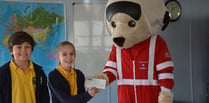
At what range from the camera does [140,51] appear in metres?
1.78

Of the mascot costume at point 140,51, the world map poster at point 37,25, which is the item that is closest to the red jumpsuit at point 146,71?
the mascot costume at point 140,51

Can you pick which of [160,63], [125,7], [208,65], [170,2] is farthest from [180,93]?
[125,7]

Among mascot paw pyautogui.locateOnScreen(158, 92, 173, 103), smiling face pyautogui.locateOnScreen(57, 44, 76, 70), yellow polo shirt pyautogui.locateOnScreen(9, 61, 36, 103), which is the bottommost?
mascot paw pyautogui.locateOnScreen(158, 92, 173, 103)

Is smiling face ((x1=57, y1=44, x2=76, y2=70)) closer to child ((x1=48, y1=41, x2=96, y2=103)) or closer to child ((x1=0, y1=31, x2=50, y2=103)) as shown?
child ((x1=48, y1=41, x2=96, y2=103))

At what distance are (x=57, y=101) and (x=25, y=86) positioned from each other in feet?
0.83

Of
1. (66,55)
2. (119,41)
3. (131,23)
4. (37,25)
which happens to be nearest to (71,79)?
(66,55)

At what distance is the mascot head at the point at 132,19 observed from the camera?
66.5 inches

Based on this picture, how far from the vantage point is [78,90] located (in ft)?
6.03

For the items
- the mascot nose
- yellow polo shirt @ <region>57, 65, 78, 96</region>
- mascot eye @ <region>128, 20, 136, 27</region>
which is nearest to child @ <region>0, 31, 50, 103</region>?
yellow polo shirt @ <region>57, 65, 78, 96</region>

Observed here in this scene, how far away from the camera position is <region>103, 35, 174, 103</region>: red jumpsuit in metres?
1.74

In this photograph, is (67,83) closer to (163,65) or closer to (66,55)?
(66,55)

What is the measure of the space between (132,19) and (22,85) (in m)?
0.85

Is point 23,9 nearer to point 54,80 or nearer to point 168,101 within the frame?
point 54,80

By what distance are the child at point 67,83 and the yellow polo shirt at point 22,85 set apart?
14 cm
